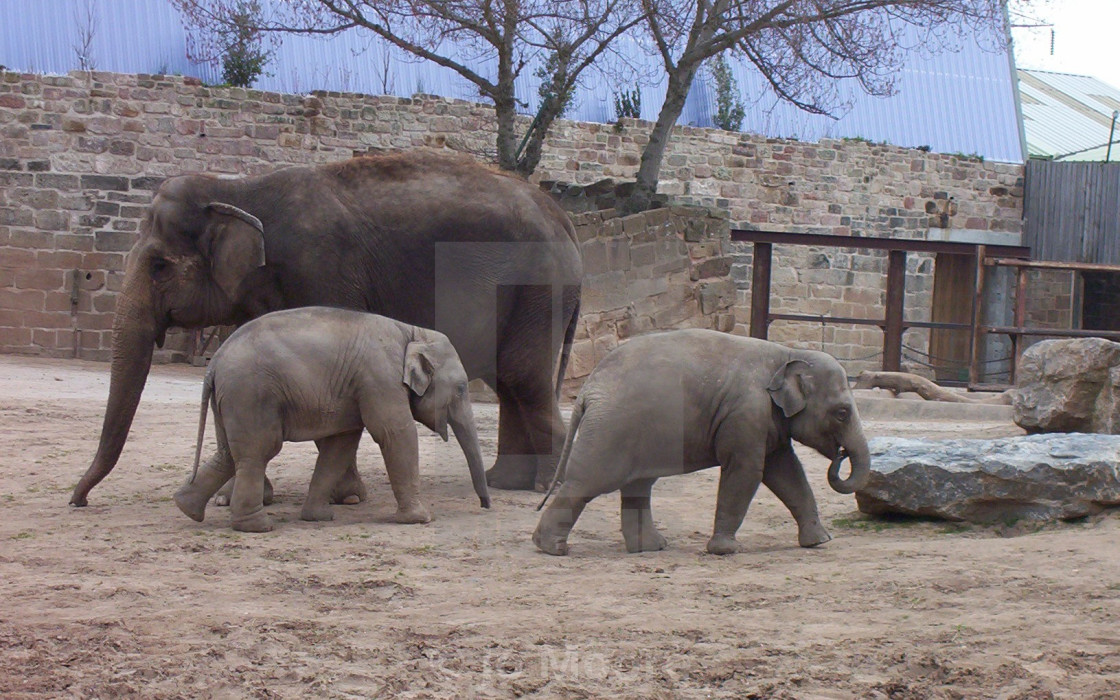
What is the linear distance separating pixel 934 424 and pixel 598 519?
18.6ft

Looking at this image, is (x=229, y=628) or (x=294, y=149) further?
(x=294, y=149)

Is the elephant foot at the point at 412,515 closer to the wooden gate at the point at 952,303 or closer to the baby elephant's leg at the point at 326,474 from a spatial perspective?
the baby elephant's leg at the point at 326,474

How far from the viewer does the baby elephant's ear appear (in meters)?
6.30

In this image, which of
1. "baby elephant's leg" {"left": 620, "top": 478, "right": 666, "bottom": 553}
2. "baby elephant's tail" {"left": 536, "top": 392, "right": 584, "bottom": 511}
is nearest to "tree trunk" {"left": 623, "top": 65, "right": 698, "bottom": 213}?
"baby elephant's tail" {"left": 536, "top": 392, "right": 584, "bottom": 511}

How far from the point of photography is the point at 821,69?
18062 mm

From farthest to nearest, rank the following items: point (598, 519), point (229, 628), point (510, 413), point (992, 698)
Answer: point (510, 413)
point (598, 519)
point (229, 628)
point (992, 698)

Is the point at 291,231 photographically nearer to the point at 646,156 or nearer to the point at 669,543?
the point at 669,543

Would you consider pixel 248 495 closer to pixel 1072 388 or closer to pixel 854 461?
pixel 854 461

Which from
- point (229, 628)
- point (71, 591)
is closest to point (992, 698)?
point (229, 628)

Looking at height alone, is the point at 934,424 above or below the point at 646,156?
below

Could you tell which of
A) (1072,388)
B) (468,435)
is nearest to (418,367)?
(468,435)

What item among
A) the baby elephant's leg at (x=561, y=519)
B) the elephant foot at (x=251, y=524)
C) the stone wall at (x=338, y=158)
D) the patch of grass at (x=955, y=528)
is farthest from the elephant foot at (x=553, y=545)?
the stone wall at (x=338, y=158)

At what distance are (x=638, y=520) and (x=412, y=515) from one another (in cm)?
125

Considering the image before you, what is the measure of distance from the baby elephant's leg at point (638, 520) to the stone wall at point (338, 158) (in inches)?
289
